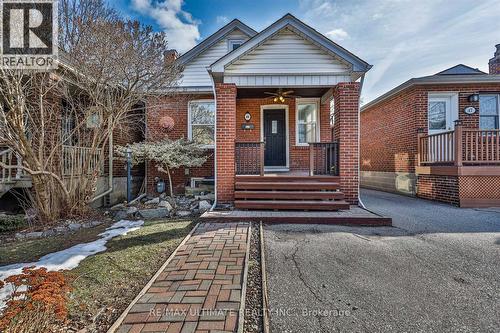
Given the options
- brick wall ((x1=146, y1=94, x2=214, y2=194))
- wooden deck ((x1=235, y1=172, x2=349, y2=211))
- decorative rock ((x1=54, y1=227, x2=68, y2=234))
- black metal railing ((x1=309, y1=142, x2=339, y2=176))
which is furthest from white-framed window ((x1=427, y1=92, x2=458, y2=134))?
decorative rock ((x1=54, y1=227, x2=68, y2=234))

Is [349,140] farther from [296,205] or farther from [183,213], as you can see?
[183,213]

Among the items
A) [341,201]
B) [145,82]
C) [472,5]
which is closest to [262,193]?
[341,201]

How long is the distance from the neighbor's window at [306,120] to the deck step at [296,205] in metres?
4.02

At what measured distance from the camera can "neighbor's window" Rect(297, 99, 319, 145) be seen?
928cm

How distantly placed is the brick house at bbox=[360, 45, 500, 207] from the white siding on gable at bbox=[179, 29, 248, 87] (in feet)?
22.9

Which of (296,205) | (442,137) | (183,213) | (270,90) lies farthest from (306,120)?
(183,213)

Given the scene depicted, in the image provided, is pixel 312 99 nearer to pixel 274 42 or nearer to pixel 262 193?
pixel 274 42

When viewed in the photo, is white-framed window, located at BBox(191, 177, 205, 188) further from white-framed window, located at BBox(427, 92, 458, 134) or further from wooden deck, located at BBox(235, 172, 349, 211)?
white-framed window, located at BBox(427, 92, 458, 134)

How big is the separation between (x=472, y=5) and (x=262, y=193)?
922cm

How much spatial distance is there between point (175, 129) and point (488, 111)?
37.8 feet

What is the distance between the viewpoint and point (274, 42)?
→ 6371 millimetres

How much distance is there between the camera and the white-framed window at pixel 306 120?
925cm

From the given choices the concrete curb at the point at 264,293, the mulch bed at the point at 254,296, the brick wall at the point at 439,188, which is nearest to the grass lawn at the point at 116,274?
the mulch bed at the point at 254,296

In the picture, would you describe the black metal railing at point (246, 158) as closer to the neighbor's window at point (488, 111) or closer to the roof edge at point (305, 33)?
the roof edge at point (305, 33)
